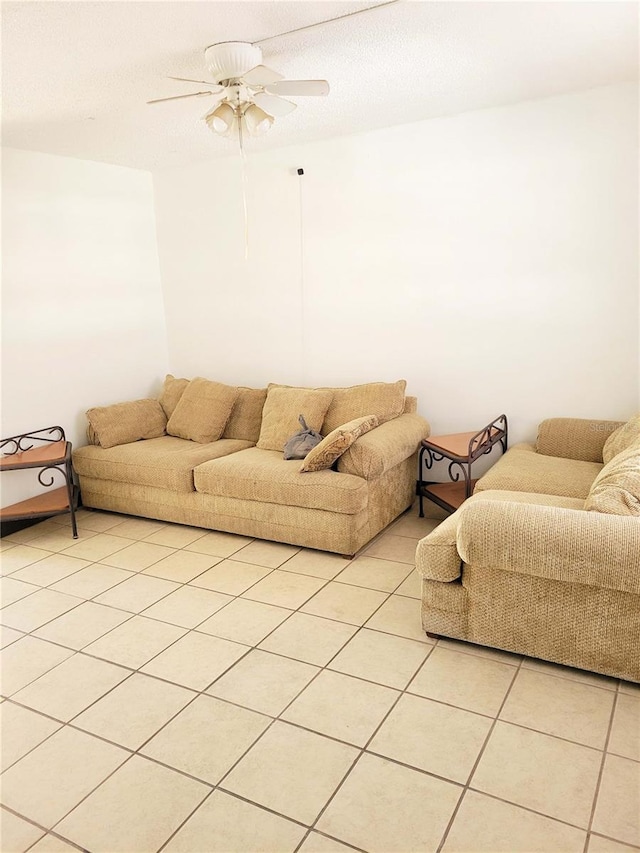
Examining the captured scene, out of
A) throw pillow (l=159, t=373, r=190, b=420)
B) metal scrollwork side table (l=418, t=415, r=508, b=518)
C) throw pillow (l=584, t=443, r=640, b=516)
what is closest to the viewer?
throw pillow (l=584, t=443, r=640, b=516)

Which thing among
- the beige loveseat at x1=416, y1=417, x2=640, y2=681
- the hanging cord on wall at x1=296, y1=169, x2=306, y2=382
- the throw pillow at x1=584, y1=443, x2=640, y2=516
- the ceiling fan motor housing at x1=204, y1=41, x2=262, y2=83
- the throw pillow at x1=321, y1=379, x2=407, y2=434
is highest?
the ceiling fan motor housing at x1=204, y1=41, x2=262, y2=83

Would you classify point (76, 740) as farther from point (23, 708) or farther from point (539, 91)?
point (539, 91)

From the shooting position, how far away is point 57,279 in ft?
14.5

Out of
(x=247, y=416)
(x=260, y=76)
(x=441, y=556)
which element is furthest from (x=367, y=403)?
(x=260, y=76)

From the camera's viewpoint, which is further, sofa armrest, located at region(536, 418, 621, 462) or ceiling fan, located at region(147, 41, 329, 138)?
sofa armrest, located at region(536, 418, 621, 462)

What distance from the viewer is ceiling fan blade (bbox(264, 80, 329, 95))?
2645 mm

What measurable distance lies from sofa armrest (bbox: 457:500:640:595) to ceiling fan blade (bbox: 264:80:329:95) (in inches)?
74.2

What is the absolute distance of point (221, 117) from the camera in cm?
279

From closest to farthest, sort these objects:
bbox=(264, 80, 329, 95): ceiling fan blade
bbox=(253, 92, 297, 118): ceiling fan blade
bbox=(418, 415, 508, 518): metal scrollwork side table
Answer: bbox=(264, 80, 329, 95): ceiling fan blade → bbox=(253, 92, 297, 118): ceiling fan blade → bbox=(418, 415, 508, 518): metal scrollwork side table

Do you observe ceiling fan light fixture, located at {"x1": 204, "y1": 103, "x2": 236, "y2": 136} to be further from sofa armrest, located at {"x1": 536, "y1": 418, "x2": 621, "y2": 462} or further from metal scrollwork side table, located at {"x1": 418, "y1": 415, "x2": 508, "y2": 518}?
sofa armrest, located at {"x1": 536, "y1": 418, "x2": 621, "y2": 462}

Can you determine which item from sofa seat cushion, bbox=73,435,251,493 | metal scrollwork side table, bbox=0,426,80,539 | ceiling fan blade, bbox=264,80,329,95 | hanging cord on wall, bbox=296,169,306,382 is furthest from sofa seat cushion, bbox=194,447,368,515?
ceiling fan blade, bbox=264,80,329,95

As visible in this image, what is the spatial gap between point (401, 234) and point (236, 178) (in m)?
1.45

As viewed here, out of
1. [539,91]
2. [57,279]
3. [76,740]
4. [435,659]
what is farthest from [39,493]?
[539,91]

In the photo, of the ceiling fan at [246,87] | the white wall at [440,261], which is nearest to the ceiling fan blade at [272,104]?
the ceiling fan at [246,87]
